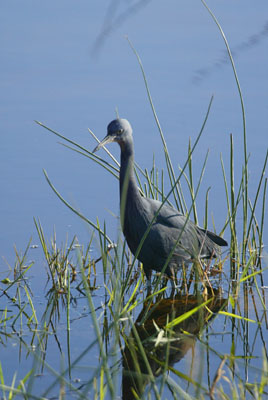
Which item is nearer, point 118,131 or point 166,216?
point 118,131

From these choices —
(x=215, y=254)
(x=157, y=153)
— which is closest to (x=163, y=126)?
(x=157, y=153)

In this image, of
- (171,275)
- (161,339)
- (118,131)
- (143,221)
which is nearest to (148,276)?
(171,275)

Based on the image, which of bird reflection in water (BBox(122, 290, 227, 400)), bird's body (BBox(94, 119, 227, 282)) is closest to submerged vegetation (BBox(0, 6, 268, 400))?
bird reflection in water (BBox(122, 290, 227, 400))

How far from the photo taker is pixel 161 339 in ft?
10.3

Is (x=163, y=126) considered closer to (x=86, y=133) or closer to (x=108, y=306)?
(x=86, y=133)

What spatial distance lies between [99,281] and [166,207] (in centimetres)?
55

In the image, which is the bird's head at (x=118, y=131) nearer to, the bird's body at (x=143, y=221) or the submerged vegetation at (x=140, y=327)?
the bird's body at (x=143, y=221)

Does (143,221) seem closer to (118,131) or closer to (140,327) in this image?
(118,131)

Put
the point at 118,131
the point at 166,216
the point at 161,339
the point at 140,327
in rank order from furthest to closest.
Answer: the point at 166,216 < the point at 118,131 < the point at 140,327 < the point at 161,339

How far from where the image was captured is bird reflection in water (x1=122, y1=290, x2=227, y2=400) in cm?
298

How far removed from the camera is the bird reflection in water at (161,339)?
9.77 feet

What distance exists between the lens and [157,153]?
5543mm

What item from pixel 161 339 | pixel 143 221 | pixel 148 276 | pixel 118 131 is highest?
pixel 118 131

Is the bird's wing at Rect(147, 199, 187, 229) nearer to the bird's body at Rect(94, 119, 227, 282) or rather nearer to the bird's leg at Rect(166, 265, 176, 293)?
the bird's body at Rect(94, 119, 227, 282)
